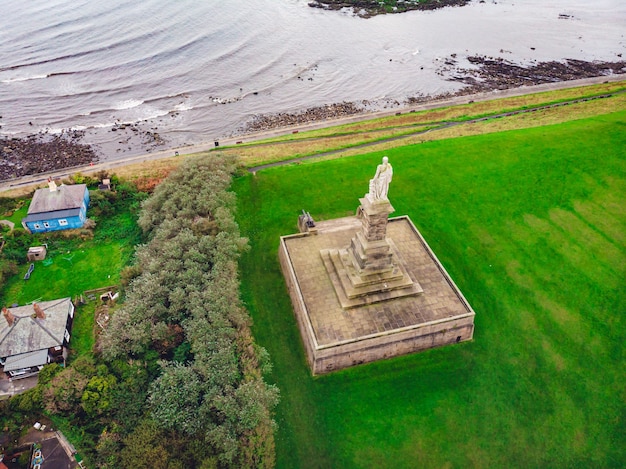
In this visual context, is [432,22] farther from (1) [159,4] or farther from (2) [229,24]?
(1) [159,4]

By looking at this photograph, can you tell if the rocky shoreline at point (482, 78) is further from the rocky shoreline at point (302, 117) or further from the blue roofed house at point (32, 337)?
the blue roofed house at point (32, 337)

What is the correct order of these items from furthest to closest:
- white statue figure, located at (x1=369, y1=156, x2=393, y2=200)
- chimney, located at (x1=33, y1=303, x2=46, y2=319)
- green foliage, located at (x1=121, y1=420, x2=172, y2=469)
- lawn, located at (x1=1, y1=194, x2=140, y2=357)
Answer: lawn, located at (x1=1, y1=194, x2=140, y2=357)
chimney, located at (x1=33, y1=303, x2=46, y2=319)
white statue figure, located at (x1=369, y1=156, x2=393, y2=200)
green foliage, located at (x1=121, y1=420, x2=172, y2=469)

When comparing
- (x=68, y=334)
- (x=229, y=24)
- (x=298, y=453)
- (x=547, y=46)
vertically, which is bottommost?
(x=298, y=453)

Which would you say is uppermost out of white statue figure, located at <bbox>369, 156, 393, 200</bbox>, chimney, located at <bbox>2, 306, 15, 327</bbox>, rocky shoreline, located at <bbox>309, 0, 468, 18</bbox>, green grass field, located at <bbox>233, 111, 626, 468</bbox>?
rocky shoreline, located at <bbox>309, 0, 468, 18</bbox>

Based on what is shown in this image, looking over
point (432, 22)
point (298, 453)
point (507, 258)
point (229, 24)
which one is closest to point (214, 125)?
point (229, 24)

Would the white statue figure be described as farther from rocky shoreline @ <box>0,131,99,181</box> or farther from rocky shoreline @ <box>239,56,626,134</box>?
rocky shoreline @ <box>0,131,99,181</box>

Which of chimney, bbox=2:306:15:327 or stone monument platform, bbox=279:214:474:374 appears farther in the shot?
chimney, bbox=2:306:15:327

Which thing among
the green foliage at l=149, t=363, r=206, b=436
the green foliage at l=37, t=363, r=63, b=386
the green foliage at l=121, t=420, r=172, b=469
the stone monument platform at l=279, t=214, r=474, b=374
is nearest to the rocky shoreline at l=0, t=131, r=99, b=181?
the green foliage at l=37, t=363, r=63, b=386
